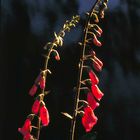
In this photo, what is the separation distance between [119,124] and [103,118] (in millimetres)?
129

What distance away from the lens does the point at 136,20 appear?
3.62 meters

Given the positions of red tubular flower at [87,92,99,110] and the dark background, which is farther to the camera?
the dark background

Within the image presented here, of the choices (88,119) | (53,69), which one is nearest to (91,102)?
(88,119)

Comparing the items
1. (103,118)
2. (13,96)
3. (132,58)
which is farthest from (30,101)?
(132,58)

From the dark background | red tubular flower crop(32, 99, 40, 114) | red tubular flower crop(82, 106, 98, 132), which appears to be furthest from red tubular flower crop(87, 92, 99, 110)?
the dark background

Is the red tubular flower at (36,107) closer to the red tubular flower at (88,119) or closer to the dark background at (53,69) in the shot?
the red tubular flower at (88,119)

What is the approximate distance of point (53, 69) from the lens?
3.43 metres

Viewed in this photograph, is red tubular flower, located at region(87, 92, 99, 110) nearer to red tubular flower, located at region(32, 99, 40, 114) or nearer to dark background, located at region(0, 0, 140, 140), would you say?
red tubular flower, located at region(32, 99, 40, 114)

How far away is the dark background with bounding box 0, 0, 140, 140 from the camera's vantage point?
340 centimetres

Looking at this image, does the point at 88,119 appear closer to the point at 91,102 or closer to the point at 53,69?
the point at 91,102

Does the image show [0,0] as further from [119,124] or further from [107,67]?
[119,124]

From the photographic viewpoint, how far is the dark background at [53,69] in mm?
3400

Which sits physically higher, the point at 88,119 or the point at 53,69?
the point at 53,69

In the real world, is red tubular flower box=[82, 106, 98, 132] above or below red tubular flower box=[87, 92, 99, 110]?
below
